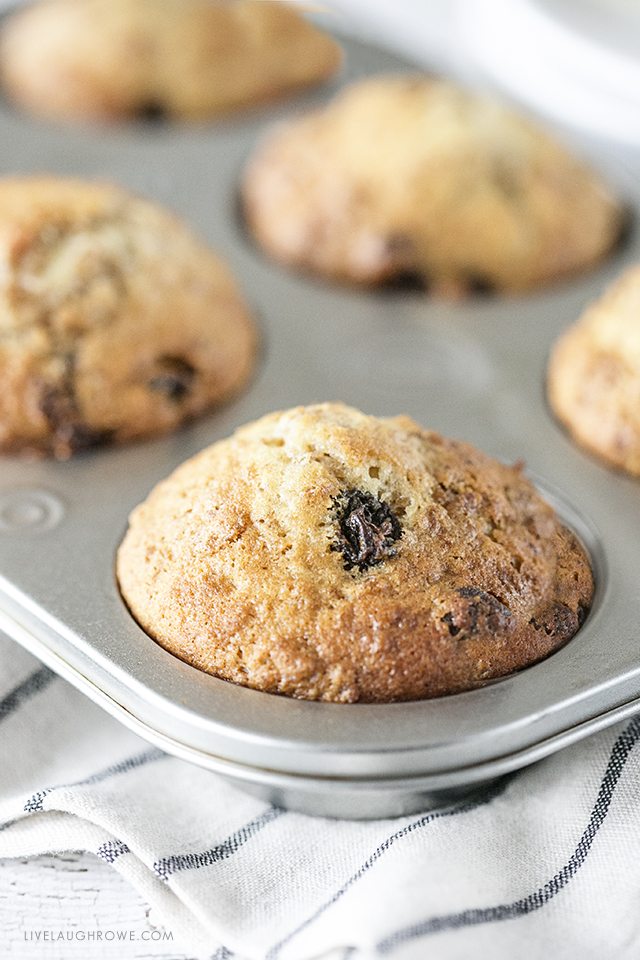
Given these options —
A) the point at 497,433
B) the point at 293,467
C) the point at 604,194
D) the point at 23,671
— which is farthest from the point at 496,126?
the point at 23,671

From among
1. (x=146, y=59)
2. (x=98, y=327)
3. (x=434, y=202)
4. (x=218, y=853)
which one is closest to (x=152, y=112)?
(x=146, y=59)

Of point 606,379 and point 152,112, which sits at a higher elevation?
point 606,379

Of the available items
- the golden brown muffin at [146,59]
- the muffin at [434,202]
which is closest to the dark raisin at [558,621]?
the muffin at [434,202]

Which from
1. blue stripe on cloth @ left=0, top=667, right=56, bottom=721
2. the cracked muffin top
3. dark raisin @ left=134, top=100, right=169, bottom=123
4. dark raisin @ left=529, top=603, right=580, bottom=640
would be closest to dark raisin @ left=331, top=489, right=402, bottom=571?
the cracked muffin top

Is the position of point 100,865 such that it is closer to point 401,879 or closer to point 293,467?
point 401,879

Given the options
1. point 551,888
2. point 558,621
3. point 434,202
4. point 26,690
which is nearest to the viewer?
point 551,888

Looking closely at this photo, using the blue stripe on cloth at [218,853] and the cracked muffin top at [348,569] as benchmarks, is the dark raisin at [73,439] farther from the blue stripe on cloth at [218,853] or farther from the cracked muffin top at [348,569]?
the blue stripe on cloth at [218,853]

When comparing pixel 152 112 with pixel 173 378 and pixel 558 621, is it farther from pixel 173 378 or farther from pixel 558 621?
pixel 558 621
